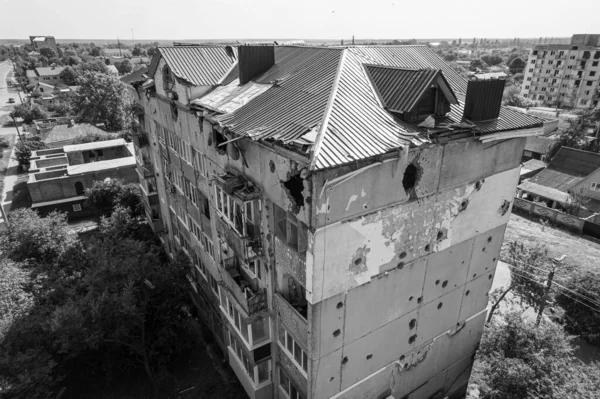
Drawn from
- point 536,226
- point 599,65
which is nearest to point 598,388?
point 536,226

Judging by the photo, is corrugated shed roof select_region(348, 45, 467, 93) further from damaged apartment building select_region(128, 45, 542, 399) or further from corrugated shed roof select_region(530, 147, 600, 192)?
corrugated shed roof select_region(530, 147, 600, 192)

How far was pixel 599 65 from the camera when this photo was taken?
281 ft

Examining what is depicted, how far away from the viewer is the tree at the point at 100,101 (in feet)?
234

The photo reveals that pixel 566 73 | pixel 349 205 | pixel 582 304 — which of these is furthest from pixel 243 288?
pixel 566 73

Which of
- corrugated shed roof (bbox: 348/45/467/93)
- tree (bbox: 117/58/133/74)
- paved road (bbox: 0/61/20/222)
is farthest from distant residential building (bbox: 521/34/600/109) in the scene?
tree (bbox: 117/58/133/74)

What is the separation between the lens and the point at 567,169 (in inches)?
1788

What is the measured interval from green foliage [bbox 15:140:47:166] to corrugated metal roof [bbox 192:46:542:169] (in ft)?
174

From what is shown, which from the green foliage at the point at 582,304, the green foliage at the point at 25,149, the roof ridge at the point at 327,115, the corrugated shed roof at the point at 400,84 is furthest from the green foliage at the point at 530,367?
the green foliage at the point at 25,149

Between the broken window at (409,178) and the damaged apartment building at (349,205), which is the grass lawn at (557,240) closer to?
the damaged apartment building at (349,205)

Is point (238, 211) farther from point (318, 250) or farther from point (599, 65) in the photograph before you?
point (599, 65)

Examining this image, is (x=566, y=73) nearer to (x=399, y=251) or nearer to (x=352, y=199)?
(x=399, y=251)

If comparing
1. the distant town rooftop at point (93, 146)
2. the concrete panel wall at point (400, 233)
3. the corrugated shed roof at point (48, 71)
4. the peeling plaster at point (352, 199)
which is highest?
the peeling plaster at point (352, 199)

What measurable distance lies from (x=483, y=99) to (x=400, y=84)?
308cm

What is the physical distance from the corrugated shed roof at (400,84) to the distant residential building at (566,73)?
313ft
